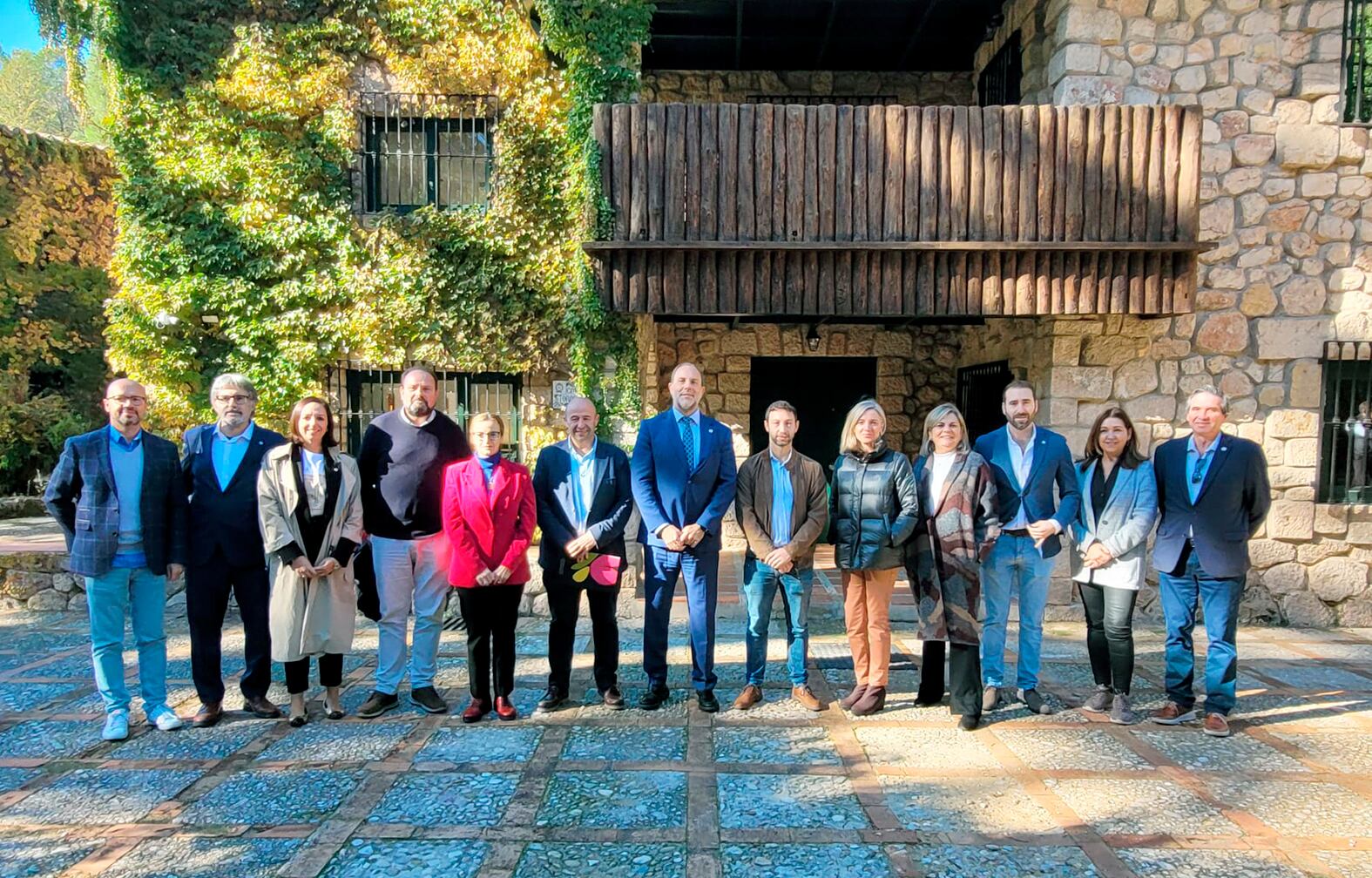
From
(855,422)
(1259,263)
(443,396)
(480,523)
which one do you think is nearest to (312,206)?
(443,396)

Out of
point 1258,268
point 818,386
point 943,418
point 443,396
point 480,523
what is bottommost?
point 480,523

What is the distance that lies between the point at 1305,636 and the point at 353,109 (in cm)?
962

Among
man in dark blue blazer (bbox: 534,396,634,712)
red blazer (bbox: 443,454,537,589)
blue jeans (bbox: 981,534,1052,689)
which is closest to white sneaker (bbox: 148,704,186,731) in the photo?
red blazer (bbox: 443,454,537,589)

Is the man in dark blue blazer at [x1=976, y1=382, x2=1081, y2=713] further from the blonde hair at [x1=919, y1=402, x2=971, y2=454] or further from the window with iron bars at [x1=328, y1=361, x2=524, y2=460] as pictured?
the window with iron bars at [x1=328, y1=361, x2=524, y2=460]

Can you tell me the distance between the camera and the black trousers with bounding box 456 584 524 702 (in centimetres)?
398

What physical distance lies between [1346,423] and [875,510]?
5253 mm

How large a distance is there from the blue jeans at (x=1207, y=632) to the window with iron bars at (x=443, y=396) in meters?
5.73

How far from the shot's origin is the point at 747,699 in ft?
13.9

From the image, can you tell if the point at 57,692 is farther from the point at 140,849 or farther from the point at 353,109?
the point at 353,109

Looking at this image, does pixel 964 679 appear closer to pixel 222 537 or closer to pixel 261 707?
pixel 261 707

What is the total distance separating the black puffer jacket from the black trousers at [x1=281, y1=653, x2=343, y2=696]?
270cm

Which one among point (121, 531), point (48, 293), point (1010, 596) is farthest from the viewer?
point (48, 293)

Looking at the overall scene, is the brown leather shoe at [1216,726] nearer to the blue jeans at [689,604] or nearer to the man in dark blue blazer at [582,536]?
the blue jeans at [689,604]

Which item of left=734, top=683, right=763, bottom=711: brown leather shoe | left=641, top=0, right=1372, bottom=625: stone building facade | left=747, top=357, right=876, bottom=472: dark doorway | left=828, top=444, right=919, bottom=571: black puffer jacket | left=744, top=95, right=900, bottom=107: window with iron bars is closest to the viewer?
left=828, top=444, right=919, bottom=571: black puffer jacket
